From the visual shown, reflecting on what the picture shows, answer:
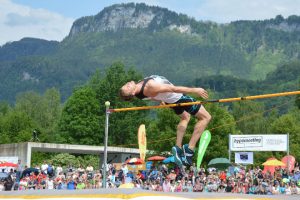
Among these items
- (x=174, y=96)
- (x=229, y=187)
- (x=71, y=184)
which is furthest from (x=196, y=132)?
(x=71, y=184)

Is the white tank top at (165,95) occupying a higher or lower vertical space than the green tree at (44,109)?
lower

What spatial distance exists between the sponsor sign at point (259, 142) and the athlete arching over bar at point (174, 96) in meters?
19.0

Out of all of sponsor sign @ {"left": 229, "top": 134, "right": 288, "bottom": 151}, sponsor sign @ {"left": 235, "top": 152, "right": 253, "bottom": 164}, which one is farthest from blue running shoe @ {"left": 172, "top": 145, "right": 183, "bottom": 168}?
sponsor sign @ {"left": 235, "top": 152, "right": 253, "bottom": 164}

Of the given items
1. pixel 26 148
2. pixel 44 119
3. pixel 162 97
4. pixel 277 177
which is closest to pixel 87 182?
pixel 277 177

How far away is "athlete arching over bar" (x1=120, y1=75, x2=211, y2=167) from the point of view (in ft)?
32.3

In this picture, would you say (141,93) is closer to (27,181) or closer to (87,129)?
(27,181)

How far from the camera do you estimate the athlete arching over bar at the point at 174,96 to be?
9.85 m

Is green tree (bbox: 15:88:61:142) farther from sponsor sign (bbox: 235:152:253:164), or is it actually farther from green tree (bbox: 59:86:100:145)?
sponsor sign (bbox: 235:152:253:164)

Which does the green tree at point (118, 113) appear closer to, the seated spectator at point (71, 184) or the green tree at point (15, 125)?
the green tree at point (15, 125)

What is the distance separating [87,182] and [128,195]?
11.8 meters

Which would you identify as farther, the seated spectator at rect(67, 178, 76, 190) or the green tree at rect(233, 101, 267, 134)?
the green tree at rect(233, 101, 267, 134)

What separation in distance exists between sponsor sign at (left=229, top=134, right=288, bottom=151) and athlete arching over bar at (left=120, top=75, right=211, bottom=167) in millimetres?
18955

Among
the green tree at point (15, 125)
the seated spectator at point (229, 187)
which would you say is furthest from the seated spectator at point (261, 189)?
the green tree at point (15, 125)

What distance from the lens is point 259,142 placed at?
29578mm
